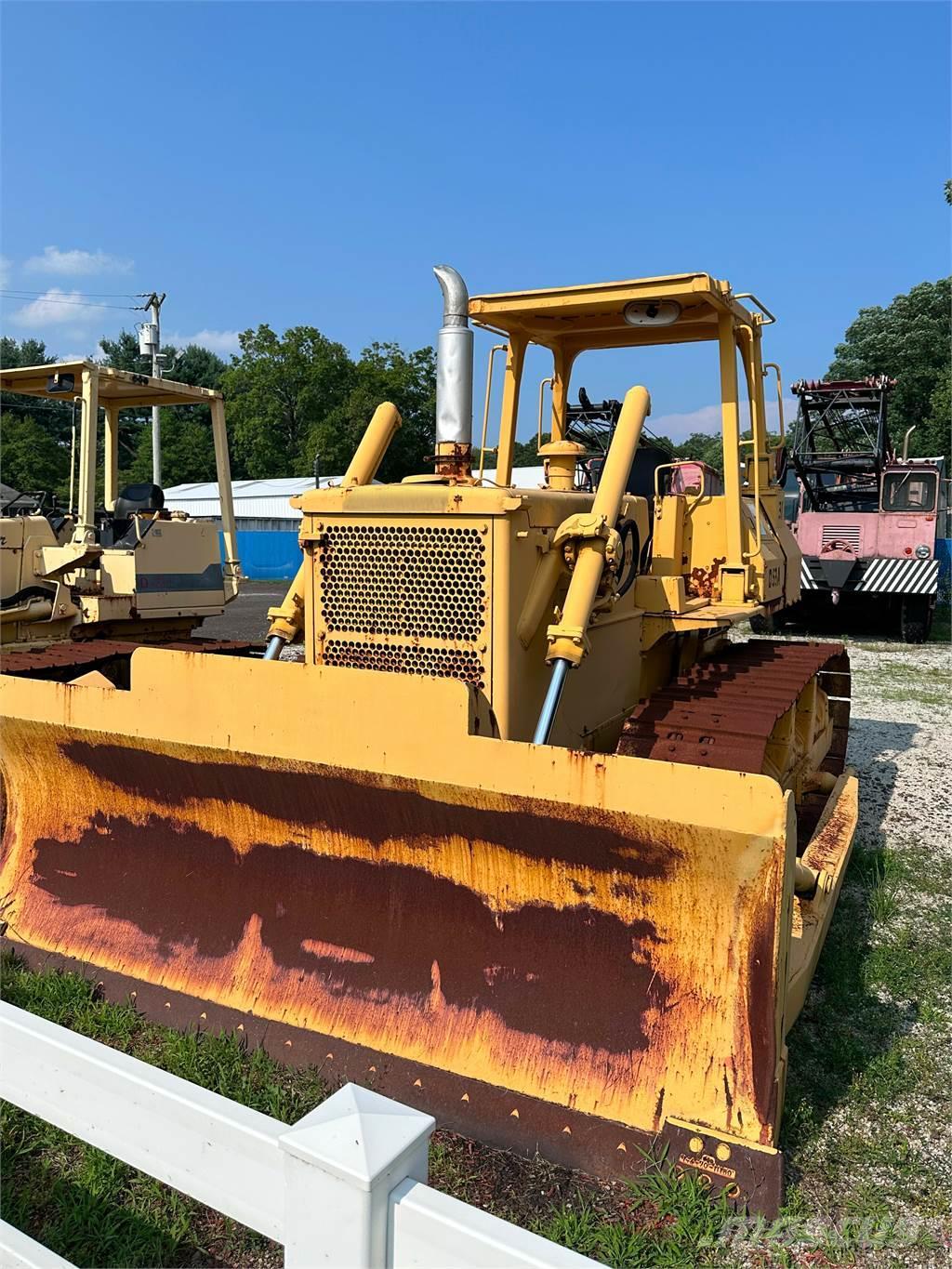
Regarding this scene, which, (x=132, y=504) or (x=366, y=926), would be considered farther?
(x=132, y=504)

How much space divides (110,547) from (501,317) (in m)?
3.86

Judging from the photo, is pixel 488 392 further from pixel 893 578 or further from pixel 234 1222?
pixel 893 578

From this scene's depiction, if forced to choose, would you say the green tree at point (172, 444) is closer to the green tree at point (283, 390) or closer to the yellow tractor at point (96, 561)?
the green tree at point (283, 390)

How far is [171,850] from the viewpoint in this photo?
12.2 ft

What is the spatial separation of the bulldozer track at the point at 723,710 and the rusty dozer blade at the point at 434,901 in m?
0.49

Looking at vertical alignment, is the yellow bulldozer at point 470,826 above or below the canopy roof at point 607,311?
below

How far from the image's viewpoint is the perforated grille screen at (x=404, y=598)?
11.5 ft

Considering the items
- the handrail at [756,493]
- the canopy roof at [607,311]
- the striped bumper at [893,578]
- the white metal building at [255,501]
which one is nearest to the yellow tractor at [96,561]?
the canopy roof at [607,311]

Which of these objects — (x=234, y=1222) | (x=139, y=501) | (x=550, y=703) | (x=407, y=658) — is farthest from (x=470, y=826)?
(x=139, y=501)

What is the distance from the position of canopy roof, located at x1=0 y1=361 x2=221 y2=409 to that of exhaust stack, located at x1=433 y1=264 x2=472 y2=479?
4.27 m

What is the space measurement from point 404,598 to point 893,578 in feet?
43.8

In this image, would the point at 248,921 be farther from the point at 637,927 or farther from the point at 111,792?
the point at 637,927

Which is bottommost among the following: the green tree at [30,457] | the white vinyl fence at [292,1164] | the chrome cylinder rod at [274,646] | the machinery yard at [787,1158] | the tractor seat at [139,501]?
the machinery yard at [787,1158]

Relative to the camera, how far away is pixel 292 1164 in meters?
1.39
